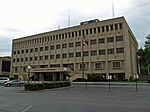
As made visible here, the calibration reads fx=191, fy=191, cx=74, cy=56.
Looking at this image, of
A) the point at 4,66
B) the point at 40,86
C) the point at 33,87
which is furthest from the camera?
the point at 4,66

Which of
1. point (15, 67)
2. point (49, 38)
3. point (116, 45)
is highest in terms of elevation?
point (49, 38)

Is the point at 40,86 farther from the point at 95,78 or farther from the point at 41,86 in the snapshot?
the point at 95,78

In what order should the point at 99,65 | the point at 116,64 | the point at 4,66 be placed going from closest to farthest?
the point at 116,64 → the point at 99,65 → the point at 4,66

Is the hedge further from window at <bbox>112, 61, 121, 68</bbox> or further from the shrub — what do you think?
window at <bbox>112, 61, 121, 68</bbox>

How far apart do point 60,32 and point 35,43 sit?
13281 millimetres

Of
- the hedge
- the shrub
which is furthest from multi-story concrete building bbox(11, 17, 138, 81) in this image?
the shrub

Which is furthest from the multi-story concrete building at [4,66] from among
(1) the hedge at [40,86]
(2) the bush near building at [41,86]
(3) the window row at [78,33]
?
(1) the hedge at [40,86]

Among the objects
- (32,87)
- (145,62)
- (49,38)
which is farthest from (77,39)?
(32,87)

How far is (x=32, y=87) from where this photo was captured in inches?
1050

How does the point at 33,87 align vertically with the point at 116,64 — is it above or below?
below

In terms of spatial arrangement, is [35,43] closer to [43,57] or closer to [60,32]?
[43,57]

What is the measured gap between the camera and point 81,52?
206 ft

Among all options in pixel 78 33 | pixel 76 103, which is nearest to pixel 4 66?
pixel 78 33

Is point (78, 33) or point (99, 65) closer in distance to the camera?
point (99, 65)
